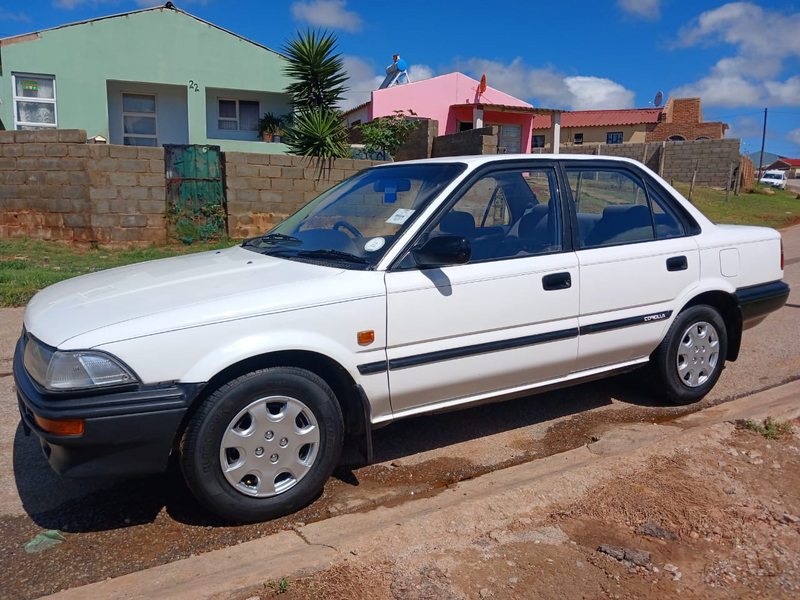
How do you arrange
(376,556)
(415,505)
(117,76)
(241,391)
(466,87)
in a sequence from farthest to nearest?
(466,87) → (117,76) → (415,505) → (241,391) → (376,556)

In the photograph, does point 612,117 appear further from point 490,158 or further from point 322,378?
point 322,378

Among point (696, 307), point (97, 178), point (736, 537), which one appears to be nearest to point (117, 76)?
point (97, 178)

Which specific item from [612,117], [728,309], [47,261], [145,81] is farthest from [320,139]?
[612,117]

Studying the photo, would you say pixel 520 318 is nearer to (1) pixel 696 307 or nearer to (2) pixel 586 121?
(1) pixel 696 307

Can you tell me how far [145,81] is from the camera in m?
19.2

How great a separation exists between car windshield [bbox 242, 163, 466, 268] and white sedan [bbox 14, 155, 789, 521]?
2cm

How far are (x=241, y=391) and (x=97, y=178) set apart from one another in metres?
9.85

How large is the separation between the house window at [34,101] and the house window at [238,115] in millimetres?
4583

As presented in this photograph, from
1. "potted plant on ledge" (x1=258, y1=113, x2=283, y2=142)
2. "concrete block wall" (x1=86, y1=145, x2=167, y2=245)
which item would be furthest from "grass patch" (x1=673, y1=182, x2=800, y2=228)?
"concrete block wall" (x1=86, y1=145, x2=167, y2=245)

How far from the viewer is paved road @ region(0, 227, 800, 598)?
3.05 meters

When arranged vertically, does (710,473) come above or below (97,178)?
below

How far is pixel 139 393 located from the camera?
9.70 feet

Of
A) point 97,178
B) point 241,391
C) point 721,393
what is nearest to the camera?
point 241,391

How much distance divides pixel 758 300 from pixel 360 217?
3.01 metres
